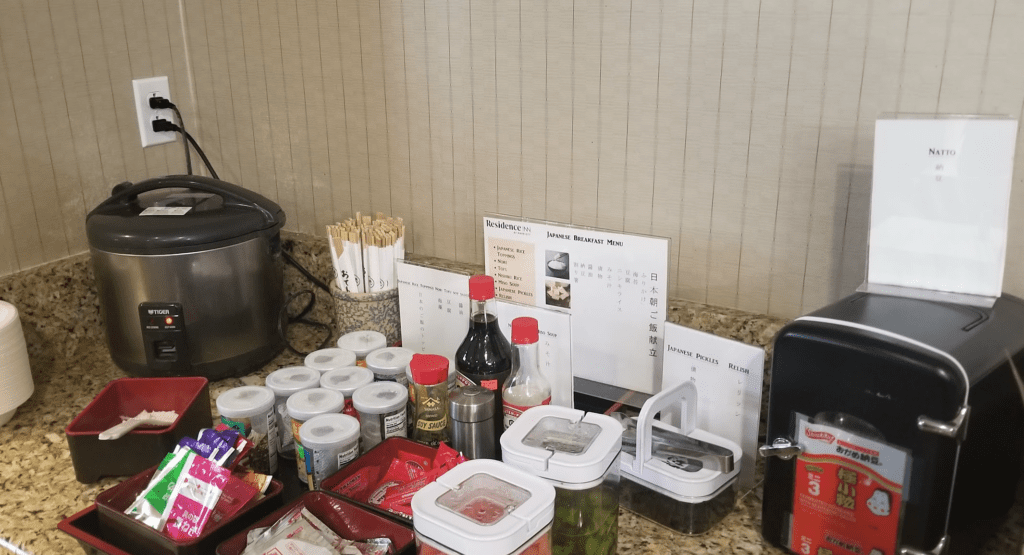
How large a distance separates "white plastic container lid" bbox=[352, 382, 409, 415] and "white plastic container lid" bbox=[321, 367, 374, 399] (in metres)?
0.02

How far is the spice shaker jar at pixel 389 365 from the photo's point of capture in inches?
45.7

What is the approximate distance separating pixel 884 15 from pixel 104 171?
1.26 metres

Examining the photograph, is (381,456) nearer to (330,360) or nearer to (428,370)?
(428,370)

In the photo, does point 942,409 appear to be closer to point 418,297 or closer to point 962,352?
point 962,352

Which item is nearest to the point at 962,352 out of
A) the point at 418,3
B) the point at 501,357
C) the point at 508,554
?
the point at 508,554

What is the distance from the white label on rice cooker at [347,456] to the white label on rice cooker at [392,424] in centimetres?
6

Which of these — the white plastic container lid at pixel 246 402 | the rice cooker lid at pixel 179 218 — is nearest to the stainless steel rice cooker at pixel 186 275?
the rice cooker lid at pixel 179 218

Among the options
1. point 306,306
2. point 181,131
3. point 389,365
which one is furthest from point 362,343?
point 181,131

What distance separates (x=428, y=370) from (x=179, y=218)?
0.48 meters

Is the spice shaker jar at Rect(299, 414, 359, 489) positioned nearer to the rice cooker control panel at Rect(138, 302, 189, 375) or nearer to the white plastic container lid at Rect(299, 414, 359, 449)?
the white plastic container lid at Rect(299, 414, 359, 449)

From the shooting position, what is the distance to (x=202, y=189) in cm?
131

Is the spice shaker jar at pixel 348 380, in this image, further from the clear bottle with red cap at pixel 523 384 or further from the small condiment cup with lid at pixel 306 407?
the clear bottle with red cap at pixel 523 384

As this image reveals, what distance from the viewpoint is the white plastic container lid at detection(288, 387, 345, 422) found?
3.43ft

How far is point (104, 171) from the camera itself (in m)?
1.47
